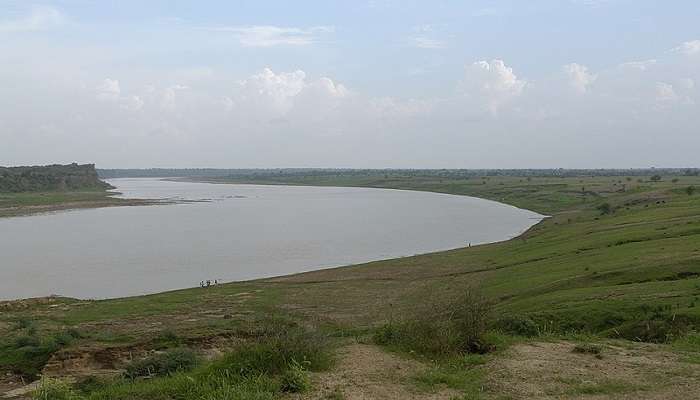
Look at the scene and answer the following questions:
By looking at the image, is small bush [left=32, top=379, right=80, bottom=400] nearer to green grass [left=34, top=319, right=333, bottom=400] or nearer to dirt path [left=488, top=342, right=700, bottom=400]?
green grass [left=34, top=319, right=333, bottom=400]

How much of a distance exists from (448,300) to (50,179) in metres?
138

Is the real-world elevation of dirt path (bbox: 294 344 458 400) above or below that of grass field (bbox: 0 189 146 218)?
above

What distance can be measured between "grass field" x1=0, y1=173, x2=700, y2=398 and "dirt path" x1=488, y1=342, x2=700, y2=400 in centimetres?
9

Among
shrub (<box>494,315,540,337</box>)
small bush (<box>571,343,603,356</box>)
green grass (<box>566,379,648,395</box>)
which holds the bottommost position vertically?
shrub (<box>494,315,540,337</box>)

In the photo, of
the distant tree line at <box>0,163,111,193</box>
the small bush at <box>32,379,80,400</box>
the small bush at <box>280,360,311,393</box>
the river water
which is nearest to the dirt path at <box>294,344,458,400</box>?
the small bush at <box>280,360,311,393</box>

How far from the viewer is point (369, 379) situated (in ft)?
32.6

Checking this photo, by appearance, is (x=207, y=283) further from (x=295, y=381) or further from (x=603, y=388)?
(x=603, y=388)

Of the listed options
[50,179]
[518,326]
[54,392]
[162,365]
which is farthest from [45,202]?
[518,326]

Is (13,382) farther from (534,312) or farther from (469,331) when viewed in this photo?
(534,312)

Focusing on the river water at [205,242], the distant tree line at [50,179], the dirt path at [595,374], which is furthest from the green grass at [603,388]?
the distant tree line at [50,179]

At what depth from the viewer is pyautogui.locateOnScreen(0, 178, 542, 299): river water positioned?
35.9 m

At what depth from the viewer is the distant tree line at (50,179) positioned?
123 meters

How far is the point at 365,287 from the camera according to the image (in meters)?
29.0

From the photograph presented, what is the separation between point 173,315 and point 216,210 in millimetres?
66020
